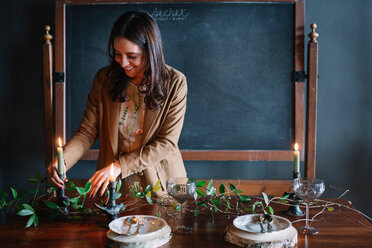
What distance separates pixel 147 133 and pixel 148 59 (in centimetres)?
36

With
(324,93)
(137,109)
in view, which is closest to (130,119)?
(137,109)

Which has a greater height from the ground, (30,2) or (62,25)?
(30,2)

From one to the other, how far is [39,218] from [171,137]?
696mm

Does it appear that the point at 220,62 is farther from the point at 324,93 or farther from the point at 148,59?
the point at 148,59

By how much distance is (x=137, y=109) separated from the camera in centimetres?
196

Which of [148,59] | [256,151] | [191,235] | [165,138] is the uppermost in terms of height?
[148,59]

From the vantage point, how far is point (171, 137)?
1.87 meters

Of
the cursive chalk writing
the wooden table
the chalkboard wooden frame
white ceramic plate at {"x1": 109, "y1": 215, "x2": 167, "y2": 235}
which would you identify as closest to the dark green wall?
the chalkboard wooden frame

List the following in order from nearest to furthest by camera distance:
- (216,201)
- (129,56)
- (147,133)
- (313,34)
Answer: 1. (216,201)
2. (129,56)
3. (147,133)
4. (313,34)

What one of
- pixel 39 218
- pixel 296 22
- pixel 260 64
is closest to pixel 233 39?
pixel 260 64

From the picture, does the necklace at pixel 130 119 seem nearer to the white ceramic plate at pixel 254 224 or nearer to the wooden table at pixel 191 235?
the wooden table at pixel 191 235

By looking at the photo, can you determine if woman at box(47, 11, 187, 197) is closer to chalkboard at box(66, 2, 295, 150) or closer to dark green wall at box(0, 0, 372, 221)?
chalkboard at box(66, 2, 295, 150)

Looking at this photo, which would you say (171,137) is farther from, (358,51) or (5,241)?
(358,51)

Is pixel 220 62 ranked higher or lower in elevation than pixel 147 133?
higher
